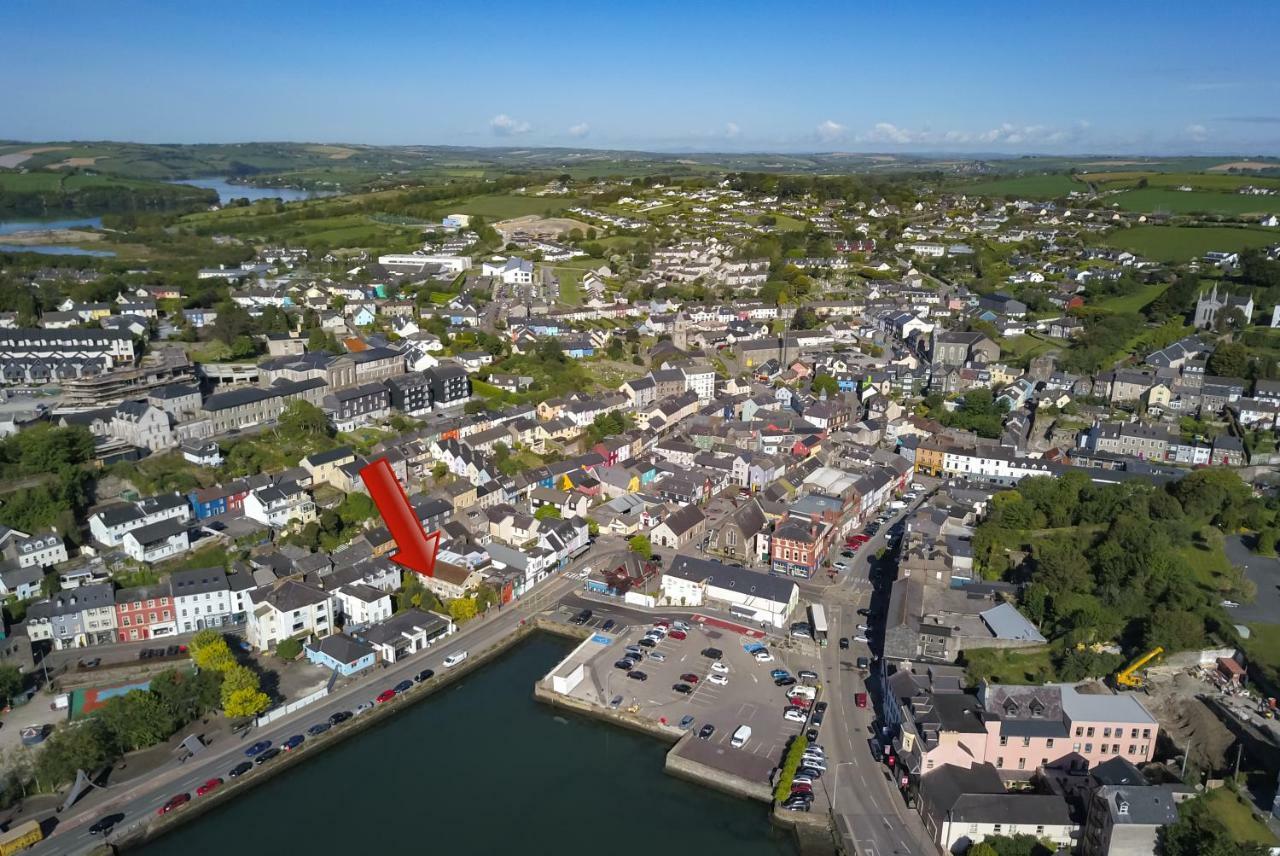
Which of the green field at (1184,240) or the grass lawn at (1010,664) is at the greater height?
the green field at (1184,240)

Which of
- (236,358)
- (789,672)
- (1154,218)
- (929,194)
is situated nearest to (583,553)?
(789,672)

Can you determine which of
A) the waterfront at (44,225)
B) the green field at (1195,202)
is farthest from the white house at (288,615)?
the green field at (1195,202)

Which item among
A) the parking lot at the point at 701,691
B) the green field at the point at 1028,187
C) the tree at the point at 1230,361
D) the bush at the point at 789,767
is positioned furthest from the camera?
the green field at the point at 1028,187

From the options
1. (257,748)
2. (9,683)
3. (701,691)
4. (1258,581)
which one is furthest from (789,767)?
(9,683)

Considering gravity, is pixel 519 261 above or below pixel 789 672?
above

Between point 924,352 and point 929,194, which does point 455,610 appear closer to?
point 924,352

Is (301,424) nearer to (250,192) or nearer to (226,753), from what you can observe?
(226,753)

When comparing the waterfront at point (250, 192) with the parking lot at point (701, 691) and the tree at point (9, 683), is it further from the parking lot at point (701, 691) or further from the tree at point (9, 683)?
the parking lot at point (701, 691)
